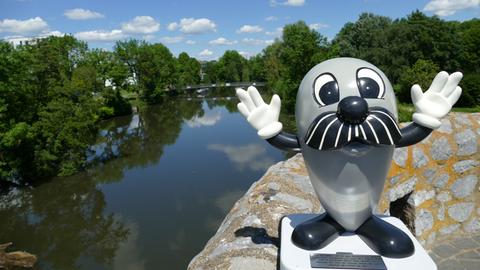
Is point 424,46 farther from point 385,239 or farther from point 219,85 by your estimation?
point 219,85

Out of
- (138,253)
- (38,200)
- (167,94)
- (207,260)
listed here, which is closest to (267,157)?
(138,253)

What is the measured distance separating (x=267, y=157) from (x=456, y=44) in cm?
1556

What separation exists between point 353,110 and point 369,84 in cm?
26

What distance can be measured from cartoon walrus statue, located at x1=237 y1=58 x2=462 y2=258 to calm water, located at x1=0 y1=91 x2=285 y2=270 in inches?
221

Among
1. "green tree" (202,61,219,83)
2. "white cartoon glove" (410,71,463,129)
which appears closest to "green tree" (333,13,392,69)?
"white cartoon glove" (410,71,463,129)

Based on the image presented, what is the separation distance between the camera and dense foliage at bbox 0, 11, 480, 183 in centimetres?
1238

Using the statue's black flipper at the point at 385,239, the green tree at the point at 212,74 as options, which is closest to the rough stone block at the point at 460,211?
the statue's black flipper at the point at 385,239

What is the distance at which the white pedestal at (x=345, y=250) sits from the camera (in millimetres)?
1924

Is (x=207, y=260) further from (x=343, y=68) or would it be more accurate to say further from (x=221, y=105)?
(x=221, y=105)

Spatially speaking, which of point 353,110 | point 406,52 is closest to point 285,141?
point 353,110

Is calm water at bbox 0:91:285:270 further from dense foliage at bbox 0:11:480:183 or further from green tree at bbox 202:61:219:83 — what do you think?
green tree at bbox 202:61:219:83

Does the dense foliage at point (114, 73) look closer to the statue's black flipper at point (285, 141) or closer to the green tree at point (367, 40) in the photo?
the green tree at point (367, 40)

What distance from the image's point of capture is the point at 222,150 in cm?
1547

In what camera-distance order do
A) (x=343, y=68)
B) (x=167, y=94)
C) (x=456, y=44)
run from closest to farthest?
1. (x=343, y=68)
2. (x=456, y=44)
3. (x=167, y=94)
